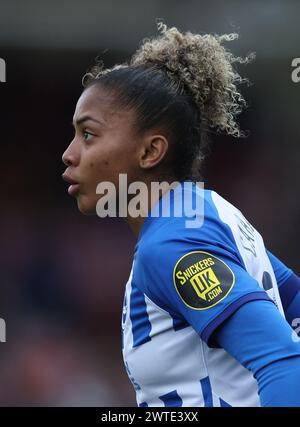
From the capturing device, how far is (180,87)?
88.0 inches

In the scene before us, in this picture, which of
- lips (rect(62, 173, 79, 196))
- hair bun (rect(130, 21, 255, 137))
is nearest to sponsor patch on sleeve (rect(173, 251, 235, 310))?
lips (rect(62, 173, 79, 196))

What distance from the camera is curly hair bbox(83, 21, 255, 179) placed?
2166 mm

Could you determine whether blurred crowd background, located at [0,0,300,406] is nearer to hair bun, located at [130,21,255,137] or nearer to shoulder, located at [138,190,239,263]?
hair bun, located at [130,21,255,137]

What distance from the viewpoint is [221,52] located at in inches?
95.5

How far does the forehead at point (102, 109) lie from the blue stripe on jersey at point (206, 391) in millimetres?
768

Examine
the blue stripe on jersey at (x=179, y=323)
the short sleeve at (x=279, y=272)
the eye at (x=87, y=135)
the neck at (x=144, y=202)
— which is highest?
the eye at (x=87, y=135)

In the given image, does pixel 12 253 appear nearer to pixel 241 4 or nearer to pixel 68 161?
pixel 241 4

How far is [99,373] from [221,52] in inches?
171

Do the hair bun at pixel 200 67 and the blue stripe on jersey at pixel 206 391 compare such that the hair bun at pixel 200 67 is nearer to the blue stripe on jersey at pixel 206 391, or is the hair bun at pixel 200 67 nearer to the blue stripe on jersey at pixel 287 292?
the blue stripe on jersey at pixel 287 292

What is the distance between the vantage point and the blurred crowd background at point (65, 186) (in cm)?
602


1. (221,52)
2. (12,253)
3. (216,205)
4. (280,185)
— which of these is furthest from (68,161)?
(280,185)

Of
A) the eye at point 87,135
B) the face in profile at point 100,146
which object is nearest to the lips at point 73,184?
the face in profile at point 100,146

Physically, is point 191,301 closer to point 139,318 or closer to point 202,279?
point 202,279

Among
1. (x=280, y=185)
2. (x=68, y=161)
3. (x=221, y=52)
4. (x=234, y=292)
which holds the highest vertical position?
(x=280, y=185)
